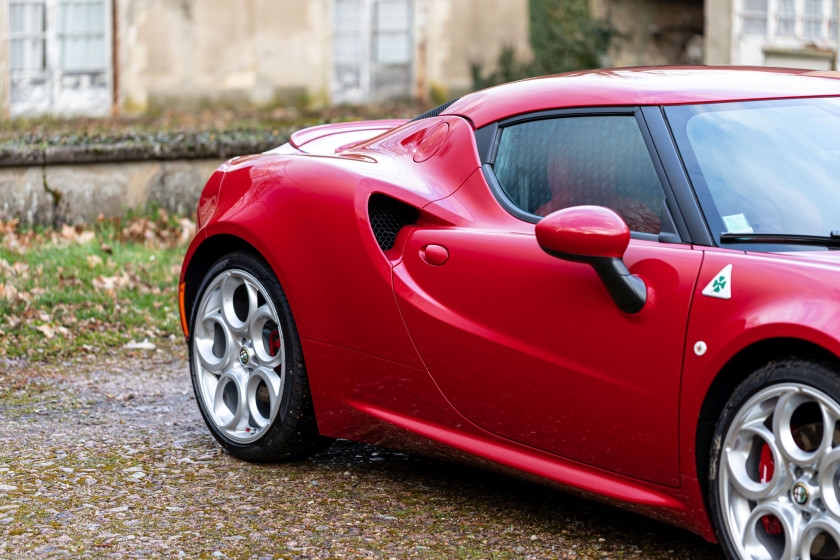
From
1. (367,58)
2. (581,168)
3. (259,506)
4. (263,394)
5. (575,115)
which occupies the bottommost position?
(259,506)

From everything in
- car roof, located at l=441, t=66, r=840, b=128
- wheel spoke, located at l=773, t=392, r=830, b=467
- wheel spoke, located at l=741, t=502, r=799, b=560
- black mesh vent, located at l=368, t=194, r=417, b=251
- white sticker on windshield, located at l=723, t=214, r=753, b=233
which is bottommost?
wheel spoke, located at l=741, t=502, r=799, b=560

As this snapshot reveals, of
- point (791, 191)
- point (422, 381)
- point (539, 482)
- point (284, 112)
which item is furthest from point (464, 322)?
point (284, 112)

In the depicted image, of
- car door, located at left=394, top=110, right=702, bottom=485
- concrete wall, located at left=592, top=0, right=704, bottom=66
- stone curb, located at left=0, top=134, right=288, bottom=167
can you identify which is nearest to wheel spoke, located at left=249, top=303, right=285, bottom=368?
car door, located at left=394, top=110, right=702, bottom=485

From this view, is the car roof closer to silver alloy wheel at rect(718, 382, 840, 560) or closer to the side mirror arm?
the side mirror arm

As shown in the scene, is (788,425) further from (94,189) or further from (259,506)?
(94,189)

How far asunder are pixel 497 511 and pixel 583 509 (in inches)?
11.0

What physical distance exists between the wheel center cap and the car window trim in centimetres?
70

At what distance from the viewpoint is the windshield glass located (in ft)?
10.3

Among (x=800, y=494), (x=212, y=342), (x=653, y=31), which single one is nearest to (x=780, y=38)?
(x=653, y=31)

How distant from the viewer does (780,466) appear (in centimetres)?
288

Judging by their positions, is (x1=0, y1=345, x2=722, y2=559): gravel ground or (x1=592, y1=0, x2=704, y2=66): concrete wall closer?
(x1=0, y1=345, x2=722, y2=559): gravel ground

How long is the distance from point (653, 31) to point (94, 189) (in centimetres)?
872

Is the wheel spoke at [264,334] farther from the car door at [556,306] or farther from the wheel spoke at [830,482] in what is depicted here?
the wheel spoke at [830,482]

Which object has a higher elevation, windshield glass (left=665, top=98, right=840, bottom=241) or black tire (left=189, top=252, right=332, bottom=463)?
windshield glass (left=665, top=98, right=840, bottom=241)
